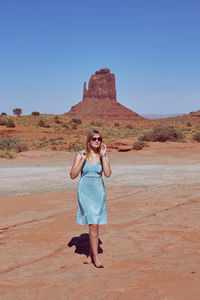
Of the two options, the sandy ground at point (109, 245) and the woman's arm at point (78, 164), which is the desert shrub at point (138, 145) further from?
the woman's arm at point (78, 164)

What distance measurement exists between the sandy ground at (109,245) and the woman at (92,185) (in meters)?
0.47

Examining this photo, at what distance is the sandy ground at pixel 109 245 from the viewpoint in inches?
137

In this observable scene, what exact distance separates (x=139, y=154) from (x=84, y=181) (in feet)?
60.9

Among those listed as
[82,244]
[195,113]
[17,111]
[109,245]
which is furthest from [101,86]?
[109,245]

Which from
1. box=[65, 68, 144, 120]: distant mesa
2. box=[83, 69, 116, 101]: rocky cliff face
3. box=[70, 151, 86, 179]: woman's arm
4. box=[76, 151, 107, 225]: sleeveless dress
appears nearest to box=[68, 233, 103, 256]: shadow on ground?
box=[76, 151, 107, 225]: sleeveless dress

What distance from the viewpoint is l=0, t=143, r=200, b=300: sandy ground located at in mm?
3490

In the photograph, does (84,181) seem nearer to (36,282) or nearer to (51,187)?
(36,282)

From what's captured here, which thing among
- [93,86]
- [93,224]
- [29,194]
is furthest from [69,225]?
[93,86]

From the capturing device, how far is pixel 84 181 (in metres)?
4.27

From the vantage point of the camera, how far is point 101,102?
479 feet

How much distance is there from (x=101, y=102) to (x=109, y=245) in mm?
142625

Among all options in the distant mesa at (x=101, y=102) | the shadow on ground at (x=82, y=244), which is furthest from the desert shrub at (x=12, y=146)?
the distant mesa at (x=101, y=102)

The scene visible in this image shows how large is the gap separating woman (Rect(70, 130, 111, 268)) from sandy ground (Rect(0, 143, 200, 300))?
47 centimetres

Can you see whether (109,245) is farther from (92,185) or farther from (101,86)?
(101,86)
